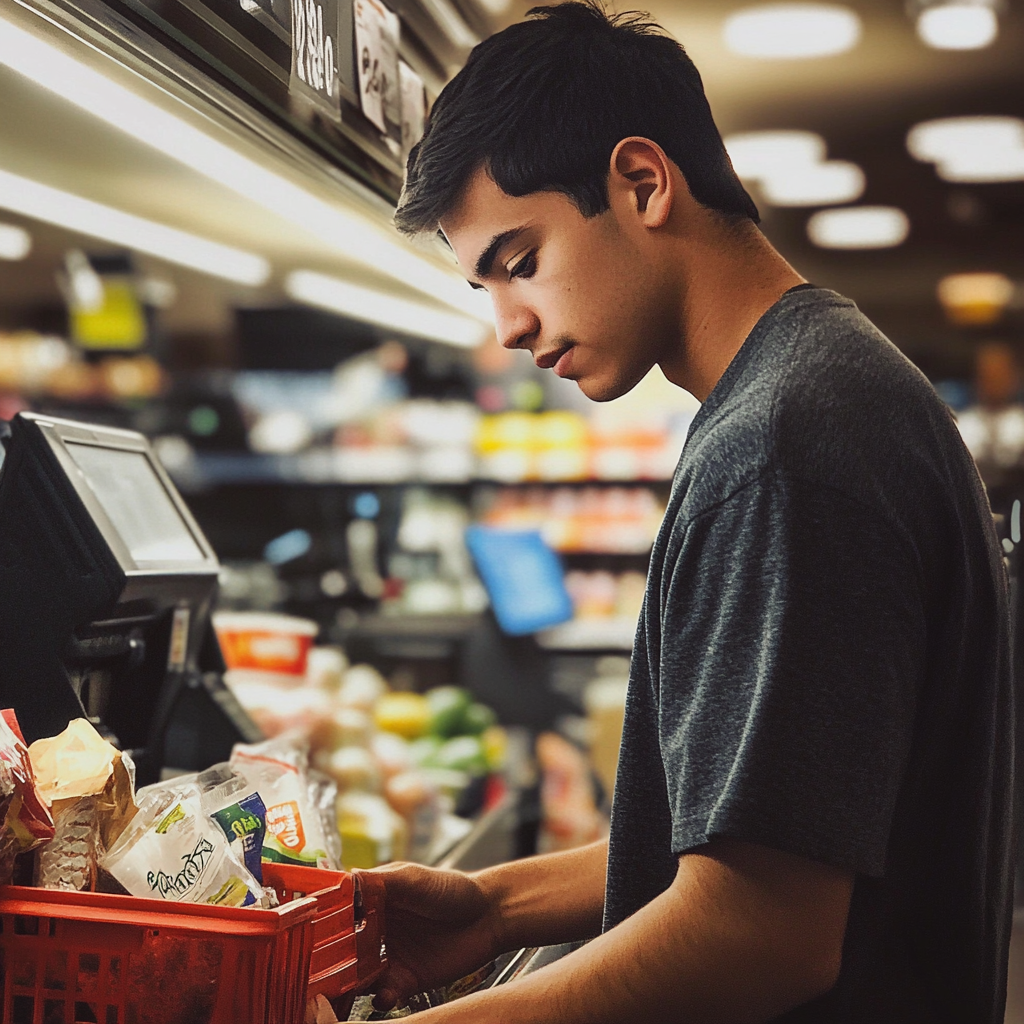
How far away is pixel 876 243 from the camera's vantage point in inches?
412

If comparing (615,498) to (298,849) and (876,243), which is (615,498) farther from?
(298,849)

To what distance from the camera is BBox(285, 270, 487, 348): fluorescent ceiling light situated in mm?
6805

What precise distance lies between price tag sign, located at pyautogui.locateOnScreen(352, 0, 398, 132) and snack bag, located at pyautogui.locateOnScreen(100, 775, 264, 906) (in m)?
1.15

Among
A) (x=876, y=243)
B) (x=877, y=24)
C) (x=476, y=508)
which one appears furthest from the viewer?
(x=876, y=243)

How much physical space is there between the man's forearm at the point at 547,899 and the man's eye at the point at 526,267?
792 mm

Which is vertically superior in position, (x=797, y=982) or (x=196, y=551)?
(x=196, y=551)

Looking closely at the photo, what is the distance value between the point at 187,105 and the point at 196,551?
631 millimetres

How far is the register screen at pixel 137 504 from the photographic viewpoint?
163 cm

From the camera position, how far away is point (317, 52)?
1.62 metres

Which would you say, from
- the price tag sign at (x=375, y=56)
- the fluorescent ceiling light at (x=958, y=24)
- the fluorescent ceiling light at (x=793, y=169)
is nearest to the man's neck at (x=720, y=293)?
the price tag sign at (x=375, y=56)

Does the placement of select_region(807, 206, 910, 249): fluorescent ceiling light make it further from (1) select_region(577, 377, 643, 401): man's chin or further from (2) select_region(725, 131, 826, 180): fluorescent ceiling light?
→ (1) select_region(577, 377, 643, 401): man's chin

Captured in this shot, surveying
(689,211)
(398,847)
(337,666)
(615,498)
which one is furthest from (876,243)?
(689,211)

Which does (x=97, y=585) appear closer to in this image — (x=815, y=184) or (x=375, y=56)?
(x=375, y=56)

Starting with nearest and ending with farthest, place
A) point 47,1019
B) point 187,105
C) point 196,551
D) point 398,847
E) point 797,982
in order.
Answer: point 797,982 < point 47,1019 < point 187,105 < point 196,551 < point 398,847
